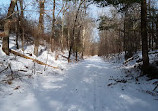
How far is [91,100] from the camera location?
10.3 feet

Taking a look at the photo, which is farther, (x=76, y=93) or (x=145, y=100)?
(x=76, y=93)

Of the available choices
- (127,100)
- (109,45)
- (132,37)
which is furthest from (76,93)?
(109,45)

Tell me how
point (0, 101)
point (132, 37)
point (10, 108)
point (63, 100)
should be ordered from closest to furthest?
point (10, 108), point (0, 101), point (63, 100), point (132, 37)

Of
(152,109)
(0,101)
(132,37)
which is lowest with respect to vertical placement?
(152,109)

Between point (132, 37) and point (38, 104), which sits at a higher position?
point (132, 37)

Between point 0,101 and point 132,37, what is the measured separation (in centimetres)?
1578

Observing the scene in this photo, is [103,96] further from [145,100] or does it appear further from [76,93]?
[145,100]

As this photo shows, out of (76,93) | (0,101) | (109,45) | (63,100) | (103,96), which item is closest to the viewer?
(0,101)

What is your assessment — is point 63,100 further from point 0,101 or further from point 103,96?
point 0,101

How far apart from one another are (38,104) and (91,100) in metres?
1.75

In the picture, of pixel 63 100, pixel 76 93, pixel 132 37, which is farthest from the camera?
pixel 132 37

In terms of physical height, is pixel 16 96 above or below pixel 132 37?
below

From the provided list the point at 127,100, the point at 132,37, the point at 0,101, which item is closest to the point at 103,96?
the point at 127,100

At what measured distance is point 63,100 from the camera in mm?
3145
